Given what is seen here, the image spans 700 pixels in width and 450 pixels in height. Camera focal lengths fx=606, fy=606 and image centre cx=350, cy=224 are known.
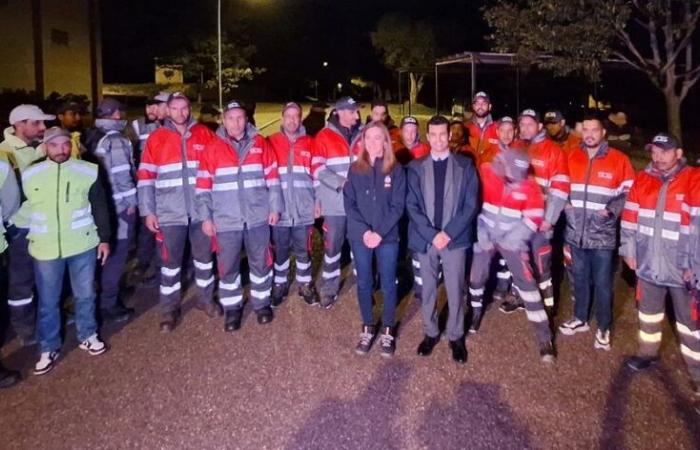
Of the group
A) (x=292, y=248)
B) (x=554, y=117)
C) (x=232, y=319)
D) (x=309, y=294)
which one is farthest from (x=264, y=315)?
(x=554, y=117)

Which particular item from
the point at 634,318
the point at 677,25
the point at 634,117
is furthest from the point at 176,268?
the point at 634,117

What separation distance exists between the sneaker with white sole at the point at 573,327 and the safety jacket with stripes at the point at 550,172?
974mm

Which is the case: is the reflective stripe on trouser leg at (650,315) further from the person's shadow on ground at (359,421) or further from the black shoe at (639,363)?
the person's shadow on ground at (359,421)

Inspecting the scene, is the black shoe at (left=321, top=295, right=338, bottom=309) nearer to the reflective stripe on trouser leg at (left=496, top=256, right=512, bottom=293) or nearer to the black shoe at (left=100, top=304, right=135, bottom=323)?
the reflective stripe on trouser leg at (left=496, top=256, right=512, bottom=293)

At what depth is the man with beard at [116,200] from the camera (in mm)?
5980

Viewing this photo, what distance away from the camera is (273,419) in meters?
4.15

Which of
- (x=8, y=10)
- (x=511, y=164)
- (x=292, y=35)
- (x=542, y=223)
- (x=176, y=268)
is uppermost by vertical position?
(x=292, y=35)

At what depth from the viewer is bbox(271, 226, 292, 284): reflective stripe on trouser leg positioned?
6.34 meters

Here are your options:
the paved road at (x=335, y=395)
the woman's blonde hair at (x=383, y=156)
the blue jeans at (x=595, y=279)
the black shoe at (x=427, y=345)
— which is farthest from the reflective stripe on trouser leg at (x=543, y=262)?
the woman's blonde hair at (x=383, y=156)

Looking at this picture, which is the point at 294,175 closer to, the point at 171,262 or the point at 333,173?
the point at 333,173

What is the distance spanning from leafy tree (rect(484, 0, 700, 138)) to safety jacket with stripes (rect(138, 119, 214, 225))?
10373 millimetres

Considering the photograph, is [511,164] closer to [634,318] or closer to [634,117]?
[634,318]

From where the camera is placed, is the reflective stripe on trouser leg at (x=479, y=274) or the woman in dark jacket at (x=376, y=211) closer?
the woman in dark jacket at (x=376, y=211)

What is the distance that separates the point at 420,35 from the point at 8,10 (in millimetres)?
26983
